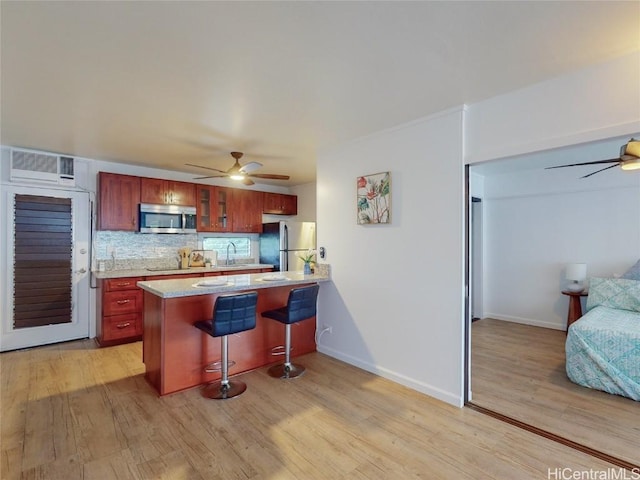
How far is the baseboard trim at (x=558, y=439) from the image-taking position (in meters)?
2.01

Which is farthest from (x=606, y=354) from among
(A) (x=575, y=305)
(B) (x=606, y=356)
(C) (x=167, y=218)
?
(C) (x=167, y=218)

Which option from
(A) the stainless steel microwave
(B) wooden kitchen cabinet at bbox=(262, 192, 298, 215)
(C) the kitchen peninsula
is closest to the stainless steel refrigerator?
(B) wooden kitchen cabinet at bbox=(262, 192, 298, 215)

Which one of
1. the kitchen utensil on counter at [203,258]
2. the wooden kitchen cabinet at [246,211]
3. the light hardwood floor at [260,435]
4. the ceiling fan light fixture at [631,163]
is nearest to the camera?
the light hardwood floor at [260,435]

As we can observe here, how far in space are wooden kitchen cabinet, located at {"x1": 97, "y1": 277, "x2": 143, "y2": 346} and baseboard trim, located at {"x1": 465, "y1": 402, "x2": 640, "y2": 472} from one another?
407 cm

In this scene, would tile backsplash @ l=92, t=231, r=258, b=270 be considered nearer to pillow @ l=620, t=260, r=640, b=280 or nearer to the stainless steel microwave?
the stainless steel microwave

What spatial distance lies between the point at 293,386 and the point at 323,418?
2.04 feet

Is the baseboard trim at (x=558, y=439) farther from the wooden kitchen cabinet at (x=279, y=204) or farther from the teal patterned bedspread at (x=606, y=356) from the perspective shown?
the wooden kitchen cabinet at (x=279, y=204)

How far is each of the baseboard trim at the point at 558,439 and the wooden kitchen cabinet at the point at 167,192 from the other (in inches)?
181

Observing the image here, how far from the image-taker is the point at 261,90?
8.05 feet

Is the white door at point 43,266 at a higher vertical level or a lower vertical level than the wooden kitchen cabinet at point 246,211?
lower

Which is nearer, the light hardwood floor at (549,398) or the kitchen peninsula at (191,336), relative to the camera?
the light hardwood floor at (549,398)

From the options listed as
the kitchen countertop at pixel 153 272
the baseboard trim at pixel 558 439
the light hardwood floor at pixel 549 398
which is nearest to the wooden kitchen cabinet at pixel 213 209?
the kitchen countertop at pixel 153 272

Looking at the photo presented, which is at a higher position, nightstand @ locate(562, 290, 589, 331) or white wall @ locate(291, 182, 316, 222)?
white wall @ locate(291, 182, 316, 222)

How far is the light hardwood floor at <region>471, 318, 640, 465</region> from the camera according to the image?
2.30 m
